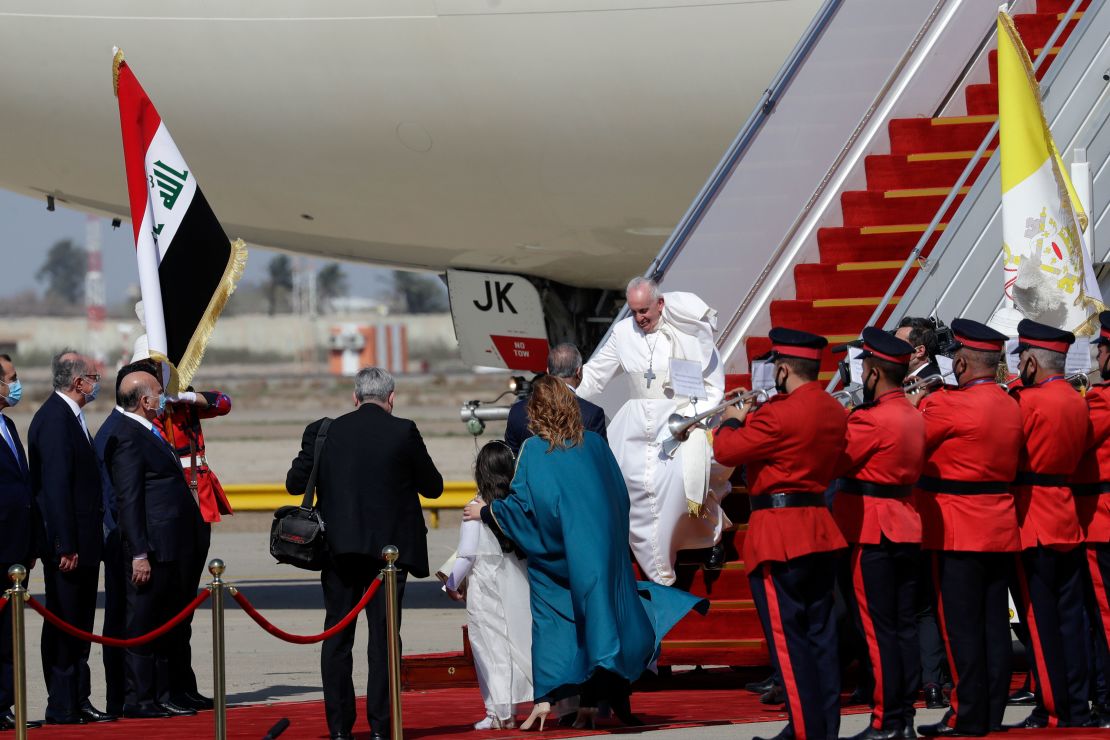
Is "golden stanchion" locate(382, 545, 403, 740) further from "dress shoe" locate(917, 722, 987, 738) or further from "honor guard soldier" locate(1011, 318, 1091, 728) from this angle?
"honor guard soldier" locate(1011, 318, 1091, 728)

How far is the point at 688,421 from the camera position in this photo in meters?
7.07

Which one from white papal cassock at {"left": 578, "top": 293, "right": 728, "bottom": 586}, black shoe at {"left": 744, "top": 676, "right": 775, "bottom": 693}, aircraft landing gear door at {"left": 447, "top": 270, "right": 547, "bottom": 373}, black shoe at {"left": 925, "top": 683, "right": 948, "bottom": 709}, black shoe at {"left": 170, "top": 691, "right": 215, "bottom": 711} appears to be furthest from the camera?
aircraft landing gear door at {"left": 447, "top": 270, "right": 547, "bottom": 373}

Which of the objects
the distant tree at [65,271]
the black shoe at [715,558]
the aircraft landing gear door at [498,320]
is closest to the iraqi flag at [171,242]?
the black shoe at [715,558]

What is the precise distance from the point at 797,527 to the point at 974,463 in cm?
81

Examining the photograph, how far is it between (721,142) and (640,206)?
0.74m

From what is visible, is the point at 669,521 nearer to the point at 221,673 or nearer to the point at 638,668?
the point at 638,668

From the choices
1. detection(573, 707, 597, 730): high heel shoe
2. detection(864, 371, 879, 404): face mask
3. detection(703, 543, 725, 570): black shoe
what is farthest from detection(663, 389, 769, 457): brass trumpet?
detection(573, 707, 597, 730): high heel shoe

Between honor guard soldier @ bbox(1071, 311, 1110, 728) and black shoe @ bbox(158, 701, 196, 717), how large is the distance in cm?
401

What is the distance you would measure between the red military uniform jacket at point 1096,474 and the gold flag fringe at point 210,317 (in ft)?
13.4

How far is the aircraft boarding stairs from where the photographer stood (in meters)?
8.38

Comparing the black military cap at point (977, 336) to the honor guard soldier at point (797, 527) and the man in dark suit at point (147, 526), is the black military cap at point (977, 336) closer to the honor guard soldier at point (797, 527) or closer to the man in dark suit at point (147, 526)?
the honor guard soldier at point (797, 527)

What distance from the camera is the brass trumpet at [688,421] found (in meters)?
6.53

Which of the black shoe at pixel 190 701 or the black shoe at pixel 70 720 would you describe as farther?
the black shoe at pixel 190 701

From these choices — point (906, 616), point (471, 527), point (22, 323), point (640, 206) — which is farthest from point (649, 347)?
point (22, 323)
